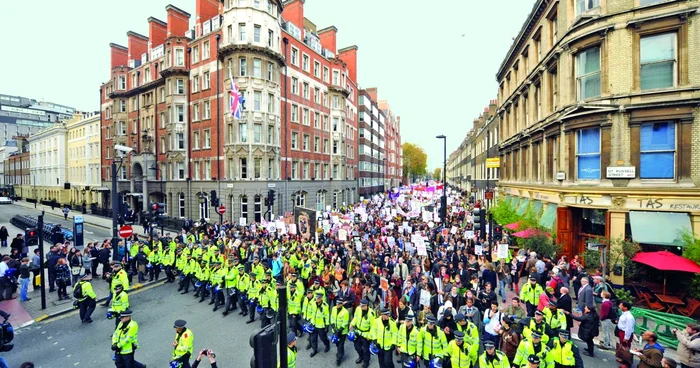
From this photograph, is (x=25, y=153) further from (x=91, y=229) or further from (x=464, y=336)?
(x=464, y=336)

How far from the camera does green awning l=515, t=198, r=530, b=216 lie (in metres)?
22.2

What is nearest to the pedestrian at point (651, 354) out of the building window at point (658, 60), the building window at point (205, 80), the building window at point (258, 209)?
the building window at point (658, 60)

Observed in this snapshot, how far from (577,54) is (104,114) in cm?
6151

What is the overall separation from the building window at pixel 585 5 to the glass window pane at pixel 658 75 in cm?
366

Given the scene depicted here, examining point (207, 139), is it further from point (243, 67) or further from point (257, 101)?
point (243, 67)

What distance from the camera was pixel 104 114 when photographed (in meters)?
51.8

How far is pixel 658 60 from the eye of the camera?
45.8 feet

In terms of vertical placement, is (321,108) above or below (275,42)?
below

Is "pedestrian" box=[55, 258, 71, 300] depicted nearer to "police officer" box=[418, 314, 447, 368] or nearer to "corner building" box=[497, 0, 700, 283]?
"police officer" box=[418, 314, 447, 368]

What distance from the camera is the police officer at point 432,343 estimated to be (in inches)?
311

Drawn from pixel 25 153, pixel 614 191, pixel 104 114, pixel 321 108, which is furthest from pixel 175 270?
pixel 25 153

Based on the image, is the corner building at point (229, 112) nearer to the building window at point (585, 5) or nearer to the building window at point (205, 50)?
the building window at point (205, 50)

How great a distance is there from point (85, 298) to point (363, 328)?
398 inches

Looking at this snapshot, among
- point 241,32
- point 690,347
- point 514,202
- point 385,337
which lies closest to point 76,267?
point 385,337
